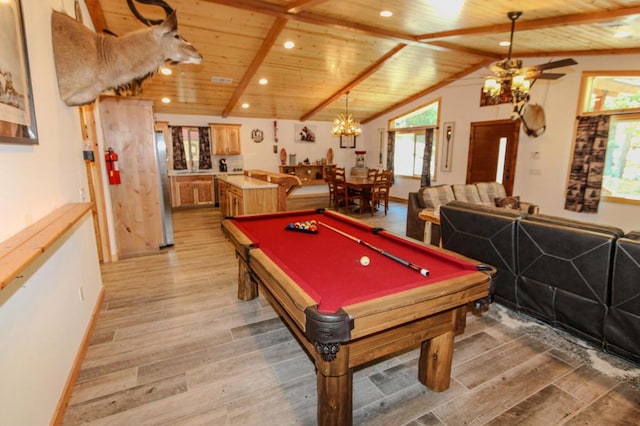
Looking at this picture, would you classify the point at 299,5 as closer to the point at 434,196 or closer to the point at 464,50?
the point at 434,196

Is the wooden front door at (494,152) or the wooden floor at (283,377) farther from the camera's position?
the wooden front door at (494,152)

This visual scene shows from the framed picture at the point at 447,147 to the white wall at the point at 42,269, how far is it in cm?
757

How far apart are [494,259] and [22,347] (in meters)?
3.24

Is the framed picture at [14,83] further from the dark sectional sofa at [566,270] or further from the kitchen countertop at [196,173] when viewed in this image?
the kitchen countertop at [196,173]

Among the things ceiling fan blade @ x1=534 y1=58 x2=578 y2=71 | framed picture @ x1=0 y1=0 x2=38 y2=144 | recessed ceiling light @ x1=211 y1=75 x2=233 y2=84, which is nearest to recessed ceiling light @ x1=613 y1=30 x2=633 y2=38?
ceiling fan blade @ x1=534 y1=58 x2=578 y2=71

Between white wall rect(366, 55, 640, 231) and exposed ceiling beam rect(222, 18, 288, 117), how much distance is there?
475cm

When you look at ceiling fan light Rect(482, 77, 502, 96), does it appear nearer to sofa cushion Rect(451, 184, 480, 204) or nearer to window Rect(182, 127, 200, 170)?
sofa cushion Rect(451, 184, 480, 204)

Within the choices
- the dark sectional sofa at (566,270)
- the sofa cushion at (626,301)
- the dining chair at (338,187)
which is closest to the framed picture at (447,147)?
the dining chair at (338,187)

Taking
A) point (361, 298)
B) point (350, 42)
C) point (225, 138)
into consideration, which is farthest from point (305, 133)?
point (361, 298)

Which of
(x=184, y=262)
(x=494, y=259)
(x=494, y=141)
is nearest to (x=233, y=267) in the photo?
(x=184, y=262)

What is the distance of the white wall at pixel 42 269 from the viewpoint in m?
1.29

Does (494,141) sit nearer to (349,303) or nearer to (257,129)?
(257,129)

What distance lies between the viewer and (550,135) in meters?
5.97

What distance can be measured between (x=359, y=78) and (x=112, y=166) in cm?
527
